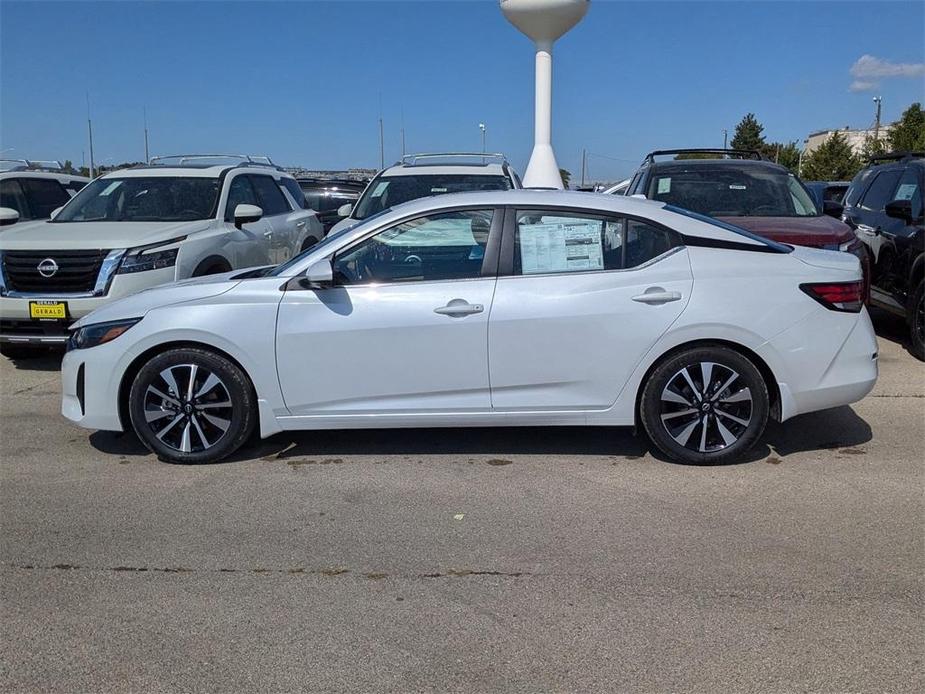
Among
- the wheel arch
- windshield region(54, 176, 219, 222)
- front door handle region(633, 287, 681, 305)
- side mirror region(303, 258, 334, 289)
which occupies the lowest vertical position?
the wheel arch

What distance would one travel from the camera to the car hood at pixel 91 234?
7.50m

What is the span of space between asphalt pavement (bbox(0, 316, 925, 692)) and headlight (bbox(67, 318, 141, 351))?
75 centimetres

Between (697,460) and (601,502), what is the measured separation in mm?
821

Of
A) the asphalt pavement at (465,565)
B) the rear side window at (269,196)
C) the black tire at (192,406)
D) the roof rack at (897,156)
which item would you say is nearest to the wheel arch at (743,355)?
the asphalt pavement at (465,565)

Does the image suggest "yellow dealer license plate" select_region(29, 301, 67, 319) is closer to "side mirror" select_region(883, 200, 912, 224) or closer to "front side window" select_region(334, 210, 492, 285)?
"front side window" select_region(334, 210, 492, 285)

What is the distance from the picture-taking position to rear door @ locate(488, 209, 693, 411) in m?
4.86

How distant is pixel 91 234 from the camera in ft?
25.4

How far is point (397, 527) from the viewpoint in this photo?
13.9ft

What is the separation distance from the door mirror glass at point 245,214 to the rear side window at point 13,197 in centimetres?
383

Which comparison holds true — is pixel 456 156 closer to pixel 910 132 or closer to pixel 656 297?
pixel 656 297

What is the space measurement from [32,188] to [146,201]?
3.19 m

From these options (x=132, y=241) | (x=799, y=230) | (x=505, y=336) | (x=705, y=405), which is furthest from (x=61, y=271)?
(x=799, y=230)

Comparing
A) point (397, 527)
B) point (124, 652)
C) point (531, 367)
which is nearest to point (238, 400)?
point (397, 527)

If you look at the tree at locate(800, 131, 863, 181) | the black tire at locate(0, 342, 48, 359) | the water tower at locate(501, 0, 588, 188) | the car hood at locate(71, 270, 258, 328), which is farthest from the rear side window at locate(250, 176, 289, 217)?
the tree at locate(800, 131, 863, 181)
